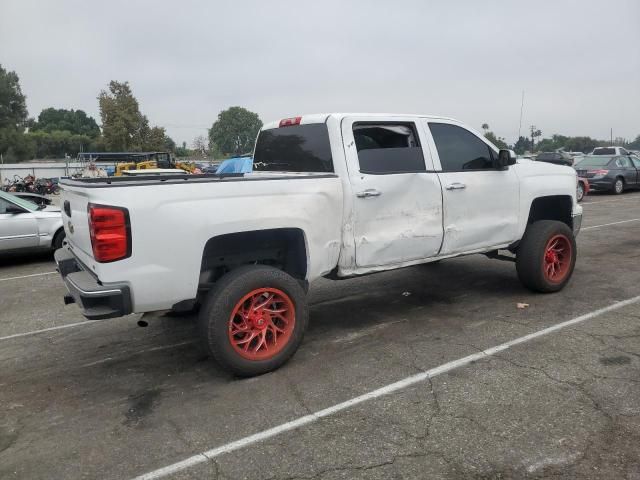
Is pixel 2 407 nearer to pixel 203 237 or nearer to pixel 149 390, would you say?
pixel 149 390

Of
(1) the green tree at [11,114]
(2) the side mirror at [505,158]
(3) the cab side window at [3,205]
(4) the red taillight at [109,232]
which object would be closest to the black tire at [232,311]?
(4) the red taillight at [109,232]

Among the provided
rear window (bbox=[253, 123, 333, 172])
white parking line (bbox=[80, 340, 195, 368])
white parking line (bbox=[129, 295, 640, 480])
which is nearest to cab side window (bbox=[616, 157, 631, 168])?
white parking line (bbox=[129, 295, 640, 480])

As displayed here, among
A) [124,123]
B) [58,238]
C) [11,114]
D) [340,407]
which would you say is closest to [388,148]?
[340,407]

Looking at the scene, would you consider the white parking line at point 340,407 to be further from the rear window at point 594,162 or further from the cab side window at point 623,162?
the cab side window at point 623,162

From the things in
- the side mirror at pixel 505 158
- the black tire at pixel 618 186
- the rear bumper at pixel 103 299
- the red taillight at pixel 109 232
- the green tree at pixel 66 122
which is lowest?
the black tire at pixel 618 186

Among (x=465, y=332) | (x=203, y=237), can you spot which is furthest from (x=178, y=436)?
(x=465, y=332)

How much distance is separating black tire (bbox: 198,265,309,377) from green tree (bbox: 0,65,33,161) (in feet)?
240

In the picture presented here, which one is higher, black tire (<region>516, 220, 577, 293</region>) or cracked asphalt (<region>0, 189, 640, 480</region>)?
black tire (<region>516, 220, 577, 293</region>)

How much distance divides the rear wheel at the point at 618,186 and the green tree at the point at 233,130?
106m

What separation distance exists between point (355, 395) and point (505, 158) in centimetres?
307

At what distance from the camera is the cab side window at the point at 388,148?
449cm

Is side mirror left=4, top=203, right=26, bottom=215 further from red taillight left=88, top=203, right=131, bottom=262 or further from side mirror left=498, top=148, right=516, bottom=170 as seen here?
side mirror left=498, top=148, right=516, bottom=170

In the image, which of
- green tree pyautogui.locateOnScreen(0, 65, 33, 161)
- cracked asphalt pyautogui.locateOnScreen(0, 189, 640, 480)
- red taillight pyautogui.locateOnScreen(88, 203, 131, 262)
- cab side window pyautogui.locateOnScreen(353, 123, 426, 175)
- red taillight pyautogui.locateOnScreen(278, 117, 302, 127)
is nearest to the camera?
cracked asphalt pyautogui.locateOnScreen(0, 189, 640, 480)

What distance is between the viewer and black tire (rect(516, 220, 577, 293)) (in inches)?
216
